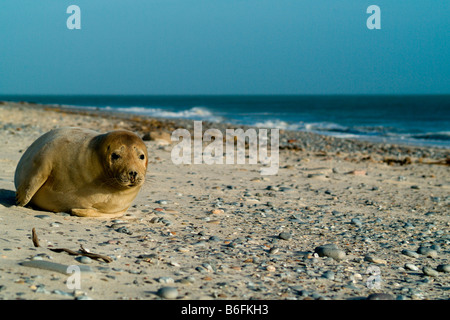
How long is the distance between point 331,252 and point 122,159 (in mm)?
2200

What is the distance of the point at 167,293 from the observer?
3102 mm

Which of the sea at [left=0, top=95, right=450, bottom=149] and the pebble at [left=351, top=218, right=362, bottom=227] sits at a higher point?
the sea at [left=0, top=95, right=450, bottom=149]

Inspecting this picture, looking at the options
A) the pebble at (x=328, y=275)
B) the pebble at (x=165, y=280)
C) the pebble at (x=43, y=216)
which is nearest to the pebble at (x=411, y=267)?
the pebble at (x=328, y=275)

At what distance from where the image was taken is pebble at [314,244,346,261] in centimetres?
429

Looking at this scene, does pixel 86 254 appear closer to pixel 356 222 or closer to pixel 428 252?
pixel 428 252

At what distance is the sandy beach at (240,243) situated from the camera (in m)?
3.32

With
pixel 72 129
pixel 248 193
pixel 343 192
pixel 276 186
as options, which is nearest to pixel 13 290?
pixel 72 129

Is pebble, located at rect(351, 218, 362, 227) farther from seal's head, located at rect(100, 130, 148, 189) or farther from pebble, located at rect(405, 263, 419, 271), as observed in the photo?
seal's head, located at rect(100, 130, 148, 189)

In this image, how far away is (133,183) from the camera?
4680 millimetres

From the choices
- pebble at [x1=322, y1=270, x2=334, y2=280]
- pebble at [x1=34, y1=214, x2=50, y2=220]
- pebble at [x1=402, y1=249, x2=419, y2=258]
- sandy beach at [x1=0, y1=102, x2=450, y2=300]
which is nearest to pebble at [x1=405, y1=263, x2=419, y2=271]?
sandy beach at [x1=0, y1=102, x2=450, y2=300]

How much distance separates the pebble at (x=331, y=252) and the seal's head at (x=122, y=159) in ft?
6.10

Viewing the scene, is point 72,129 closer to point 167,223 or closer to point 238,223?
point 167,223

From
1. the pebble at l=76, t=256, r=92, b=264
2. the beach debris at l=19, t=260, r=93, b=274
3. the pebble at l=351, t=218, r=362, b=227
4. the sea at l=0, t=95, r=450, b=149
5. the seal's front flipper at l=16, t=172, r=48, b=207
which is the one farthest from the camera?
the sea at l=0, t=95, r=450, b=149
